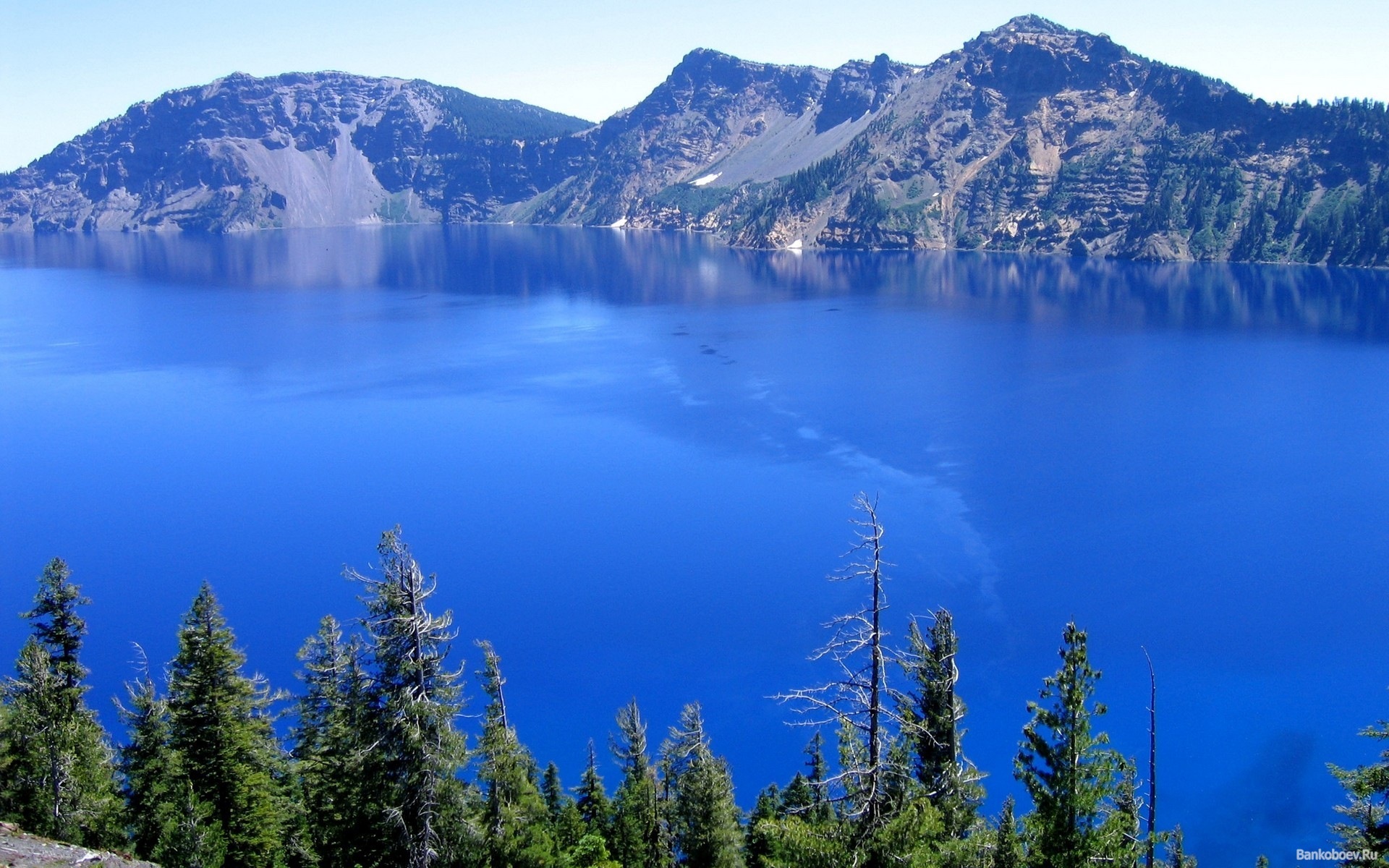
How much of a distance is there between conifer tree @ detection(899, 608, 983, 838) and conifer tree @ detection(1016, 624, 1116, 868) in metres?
2.50

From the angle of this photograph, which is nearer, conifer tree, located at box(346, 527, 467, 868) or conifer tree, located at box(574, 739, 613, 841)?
conifer tree, located at box(346, 527, 467, 868)

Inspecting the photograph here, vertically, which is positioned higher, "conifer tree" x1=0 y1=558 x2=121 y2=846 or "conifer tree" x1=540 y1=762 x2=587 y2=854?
"conifer tree" x1=0 y1=558 x2=121 y2=846

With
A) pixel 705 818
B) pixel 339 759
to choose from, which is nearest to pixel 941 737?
pixel 705 818

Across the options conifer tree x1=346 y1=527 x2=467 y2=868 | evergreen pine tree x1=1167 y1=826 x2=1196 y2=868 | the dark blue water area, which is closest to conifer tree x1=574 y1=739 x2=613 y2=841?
the dark blue water area

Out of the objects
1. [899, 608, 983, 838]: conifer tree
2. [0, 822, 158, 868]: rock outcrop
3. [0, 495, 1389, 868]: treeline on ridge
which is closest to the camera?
[0, 822, 158, 868]: rock outcrop

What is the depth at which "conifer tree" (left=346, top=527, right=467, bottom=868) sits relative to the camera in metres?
22.4

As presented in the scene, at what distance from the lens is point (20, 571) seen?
61031mm

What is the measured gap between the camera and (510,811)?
2614cm

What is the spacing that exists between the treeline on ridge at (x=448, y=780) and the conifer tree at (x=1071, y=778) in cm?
4

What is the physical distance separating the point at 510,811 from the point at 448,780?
10.1 feet

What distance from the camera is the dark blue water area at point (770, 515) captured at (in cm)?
4706

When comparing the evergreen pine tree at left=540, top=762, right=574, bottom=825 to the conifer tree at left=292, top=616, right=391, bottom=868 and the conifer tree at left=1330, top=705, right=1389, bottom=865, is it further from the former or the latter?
the conifer tree at left=1330, top=705, right=1389, bottom=865

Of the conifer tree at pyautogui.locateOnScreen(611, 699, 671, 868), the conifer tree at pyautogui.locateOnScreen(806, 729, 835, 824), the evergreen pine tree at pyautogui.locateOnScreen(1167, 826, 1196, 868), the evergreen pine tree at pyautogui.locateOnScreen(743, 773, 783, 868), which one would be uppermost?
the conifer tree at pyautogui.locateOnScreen(806, 729, 835, 824)

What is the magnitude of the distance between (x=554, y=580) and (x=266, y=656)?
15.5 metres
